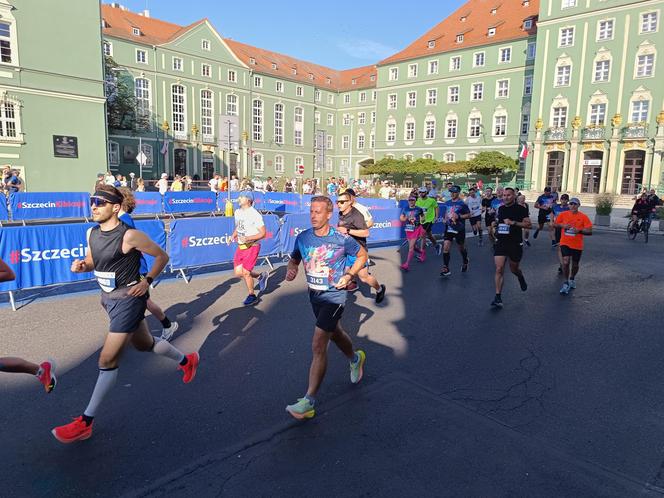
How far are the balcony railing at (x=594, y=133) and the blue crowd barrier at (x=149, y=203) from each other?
39886mm

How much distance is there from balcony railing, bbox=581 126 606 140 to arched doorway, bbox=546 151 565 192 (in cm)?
271

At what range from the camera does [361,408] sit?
4266 mm

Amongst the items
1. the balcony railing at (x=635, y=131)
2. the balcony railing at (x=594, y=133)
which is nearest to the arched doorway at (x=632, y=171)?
the balcony railing at (x=635, y=131)

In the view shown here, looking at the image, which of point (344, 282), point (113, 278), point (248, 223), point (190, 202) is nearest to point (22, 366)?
point (113, 278)

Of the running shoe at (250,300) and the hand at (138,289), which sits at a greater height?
the hand at (138,289)

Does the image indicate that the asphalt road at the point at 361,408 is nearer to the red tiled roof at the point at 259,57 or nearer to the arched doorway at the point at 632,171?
the arched doorway at the point at 632,171

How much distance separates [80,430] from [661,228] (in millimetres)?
24571

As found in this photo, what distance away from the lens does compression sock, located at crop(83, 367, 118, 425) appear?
12.2 feet

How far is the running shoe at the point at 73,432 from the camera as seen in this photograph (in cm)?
358

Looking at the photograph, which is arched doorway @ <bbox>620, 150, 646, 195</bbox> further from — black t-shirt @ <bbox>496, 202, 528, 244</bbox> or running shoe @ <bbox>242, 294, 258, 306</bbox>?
running shoe @ <bbox>242, 294, 258, 306</bbox>

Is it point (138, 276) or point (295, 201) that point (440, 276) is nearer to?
point (138, 276)

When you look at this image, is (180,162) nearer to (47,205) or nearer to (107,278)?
(47,205)

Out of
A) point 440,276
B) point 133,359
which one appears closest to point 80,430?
point 133,359

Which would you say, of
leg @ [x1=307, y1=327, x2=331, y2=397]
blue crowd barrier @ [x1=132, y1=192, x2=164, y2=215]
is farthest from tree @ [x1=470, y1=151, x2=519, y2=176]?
leg @ [x1=307, y1=327, x2=331, y2=397]
